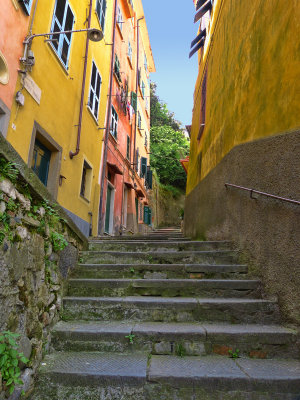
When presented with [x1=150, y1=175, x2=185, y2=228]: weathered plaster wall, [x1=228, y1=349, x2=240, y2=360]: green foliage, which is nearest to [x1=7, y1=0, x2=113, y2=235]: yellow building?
[x1=228, y1=349, x2=240, y2=360]: green foliage

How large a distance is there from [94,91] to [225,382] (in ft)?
27.6

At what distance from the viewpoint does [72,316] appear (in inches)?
112

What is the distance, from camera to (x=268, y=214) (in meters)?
3.06

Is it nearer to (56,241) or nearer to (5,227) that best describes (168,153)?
(56,241)

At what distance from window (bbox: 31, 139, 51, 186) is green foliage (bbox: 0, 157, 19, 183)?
3818 millimetres

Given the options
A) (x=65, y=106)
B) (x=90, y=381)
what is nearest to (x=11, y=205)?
(x=90, y=381)

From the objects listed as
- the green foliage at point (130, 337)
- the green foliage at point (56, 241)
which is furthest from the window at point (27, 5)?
the green foliage at point (130, 337)

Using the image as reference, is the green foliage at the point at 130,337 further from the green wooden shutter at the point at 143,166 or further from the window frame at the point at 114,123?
the green wooden shutter at the point at 143,166

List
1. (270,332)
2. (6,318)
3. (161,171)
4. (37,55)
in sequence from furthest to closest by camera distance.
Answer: (161,171) → (37,55) → (270,332) → (6,318)

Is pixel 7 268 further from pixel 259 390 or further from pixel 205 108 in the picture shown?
pixel 205 108

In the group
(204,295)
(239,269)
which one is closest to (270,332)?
(204,295)

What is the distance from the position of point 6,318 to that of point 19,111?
160 inches

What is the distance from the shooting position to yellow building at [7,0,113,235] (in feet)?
17.0

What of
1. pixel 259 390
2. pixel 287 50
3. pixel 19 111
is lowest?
pixel 259 390
